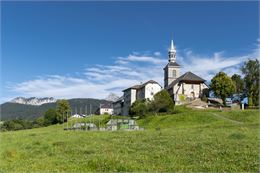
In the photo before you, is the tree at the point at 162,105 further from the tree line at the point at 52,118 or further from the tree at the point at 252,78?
the tree line at the point at 52,118

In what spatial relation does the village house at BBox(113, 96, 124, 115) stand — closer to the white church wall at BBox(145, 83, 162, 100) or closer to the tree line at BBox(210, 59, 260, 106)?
the white church wall at BBox(145, 83, 162, 100)

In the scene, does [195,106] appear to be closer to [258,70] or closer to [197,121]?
[258,70]

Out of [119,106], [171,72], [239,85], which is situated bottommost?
[119,106]

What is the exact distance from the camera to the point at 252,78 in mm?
Answer: 109438

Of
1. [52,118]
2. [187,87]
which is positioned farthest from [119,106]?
[187,87]

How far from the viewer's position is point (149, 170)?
571 inches

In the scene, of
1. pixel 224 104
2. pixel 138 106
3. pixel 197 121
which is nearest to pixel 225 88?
pixel 224 104

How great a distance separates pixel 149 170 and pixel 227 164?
A: 3.21 metres

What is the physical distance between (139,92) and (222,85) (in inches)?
1603

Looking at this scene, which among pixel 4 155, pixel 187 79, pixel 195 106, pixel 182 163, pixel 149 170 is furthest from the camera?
pixel 187 79

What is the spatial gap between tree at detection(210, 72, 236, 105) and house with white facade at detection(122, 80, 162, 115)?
2505 centimetres

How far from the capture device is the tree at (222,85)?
4286 inches

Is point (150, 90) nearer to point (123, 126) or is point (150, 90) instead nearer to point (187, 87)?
point (187, 87)

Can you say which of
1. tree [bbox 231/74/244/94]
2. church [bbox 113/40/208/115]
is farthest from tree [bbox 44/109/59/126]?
tree [bbox 231/74/244/94]
